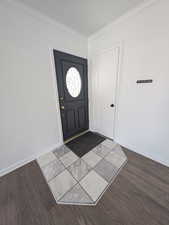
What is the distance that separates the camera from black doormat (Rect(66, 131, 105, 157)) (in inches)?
83.7

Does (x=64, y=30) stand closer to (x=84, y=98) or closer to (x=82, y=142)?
(x=84, y=98)

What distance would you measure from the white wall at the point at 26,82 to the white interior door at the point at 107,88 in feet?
2.83

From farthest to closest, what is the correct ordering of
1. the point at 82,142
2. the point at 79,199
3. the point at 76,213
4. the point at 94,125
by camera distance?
the point at 94,125
the point at 82,142
the point at 79,199
the point at 76,213

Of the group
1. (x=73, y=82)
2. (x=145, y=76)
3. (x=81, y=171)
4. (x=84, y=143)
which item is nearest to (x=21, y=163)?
(x=81, y=171)

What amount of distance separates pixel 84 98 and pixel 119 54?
1.30 metres

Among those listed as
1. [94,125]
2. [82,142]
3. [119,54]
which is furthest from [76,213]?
[119,54]

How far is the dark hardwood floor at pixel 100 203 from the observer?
1015 mm

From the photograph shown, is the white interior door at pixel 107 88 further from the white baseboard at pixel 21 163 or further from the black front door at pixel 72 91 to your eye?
the white baseboard at pixel 21 163

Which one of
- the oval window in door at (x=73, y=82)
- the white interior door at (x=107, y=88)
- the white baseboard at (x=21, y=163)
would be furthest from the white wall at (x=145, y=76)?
the white baseboard at (x=21, y=163)

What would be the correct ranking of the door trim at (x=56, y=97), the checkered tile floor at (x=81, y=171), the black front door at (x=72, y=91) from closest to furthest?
the checkered tile floor at (x=81, y=171), the door trim at (x=56, y=97), the black front door at (x=72, y=91)

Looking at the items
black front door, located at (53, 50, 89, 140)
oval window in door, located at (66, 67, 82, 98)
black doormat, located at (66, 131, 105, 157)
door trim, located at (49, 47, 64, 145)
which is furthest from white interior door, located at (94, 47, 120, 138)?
door trim, located at (49, 47, 64, 145)

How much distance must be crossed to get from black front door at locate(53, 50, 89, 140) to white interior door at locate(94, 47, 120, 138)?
1.28 feet

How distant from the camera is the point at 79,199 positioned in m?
1.20

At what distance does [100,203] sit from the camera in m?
1.16
